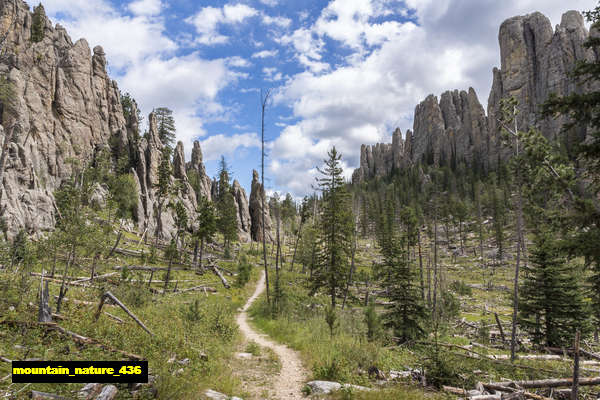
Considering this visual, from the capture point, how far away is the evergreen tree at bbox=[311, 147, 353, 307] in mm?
24938

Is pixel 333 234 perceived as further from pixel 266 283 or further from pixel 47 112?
pixel 47 112

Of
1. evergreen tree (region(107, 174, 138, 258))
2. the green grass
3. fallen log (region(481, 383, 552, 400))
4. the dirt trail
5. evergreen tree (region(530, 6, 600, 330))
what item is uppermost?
evergreen tree (region(107, 174, 138, 258))

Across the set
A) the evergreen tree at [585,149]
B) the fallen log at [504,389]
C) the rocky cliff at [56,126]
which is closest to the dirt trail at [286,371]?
the fallen log at [504,389]

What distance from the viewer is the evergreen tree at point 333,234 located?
982 inches

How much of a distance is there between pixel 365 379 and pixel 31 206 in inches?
1762

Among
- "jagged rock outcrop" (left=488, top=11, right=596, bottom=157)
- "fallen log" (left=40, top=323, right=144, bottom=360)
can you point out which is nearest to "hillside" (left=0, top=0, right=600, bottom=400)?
"fallen log" (left=40, top=323, right=144, bottom=360)

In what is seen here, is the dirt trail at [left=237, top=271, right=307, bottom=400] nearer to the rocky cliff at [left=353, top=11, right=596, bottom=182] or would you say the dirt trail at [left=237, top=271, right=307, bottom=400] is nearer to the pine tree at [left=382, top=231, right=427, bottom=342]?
the pine tree at [left=382, top=231, right=427, bottom=342]

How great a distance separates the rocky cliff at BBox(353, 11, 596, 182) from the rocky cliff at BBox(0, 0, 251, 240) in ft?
282

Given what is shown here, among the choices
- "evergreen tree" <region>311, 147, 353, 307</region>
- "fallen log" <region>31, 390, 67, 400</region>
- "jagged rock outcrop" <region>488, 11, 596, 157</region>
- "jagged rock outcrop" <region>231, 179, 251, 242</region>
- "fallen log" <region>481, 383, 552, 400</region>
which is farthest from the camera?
"jagged rock outcrop" <region>488, 11, 596, 157</region>

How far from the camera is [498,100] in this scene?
319 feet

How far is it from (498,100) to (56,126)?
120256mm

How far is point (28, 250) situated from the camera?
64.7ft

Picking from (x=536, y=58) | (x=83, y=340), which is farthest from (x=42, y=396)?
(x=536, y=58)

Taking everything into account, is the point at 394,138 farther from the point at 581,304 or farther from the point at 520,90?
the point at 581,304
